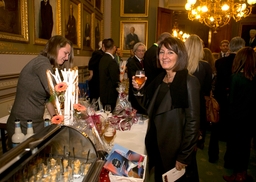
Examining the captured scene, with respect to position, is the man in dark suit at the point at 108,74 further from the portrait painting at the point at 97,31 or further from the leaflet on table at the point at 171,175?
the portrait painting at the point at 97,31

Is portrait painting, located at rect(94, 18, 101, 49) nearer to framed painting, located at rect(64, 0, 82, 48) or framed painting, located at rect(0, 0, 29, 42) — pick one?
framed painting, located at rect(64, 0, 82, 48)

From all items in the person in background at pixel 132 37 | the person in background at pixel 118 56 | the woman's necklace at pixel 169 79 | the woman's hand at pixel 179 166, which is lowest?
the woman's hand at pixel 179 166

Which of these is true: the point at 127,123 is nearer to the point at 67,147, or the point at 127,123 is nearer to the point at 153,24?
the point at 67,147

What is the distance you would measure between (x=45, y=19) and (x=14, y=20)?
1.00m

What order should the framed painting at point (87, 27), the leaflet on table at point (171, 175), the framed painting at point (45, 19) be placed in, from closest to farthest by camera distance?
the leaflet on table at point (171, 175), the framed painting at point (45, 19), the framed painting at point (87, 27)

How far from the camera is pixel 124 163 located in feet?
4.39

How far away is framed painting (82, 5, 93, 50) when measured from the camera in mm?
6734

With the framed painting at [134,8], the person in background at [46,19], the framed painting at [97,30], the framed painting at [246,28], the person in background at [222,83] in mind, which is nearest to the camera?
the person in background at [222,83]

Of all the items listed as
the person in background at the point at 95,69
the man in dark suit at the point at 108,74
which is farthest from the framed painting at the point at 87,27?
the man in dark suit at the point at 108,74

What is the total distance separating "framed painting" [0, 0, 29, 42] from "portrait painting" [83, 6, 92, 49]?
128 inches

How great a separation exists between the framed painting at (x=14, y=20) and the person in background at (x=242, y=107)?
3162 millimetres

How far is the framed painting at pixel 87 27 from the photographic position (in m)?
6.73

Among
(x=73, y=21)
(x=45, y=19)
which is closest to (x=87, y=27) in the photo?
(x=73, y=21)

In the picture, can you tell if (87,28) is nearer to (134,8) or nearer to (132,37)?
(132,37)
